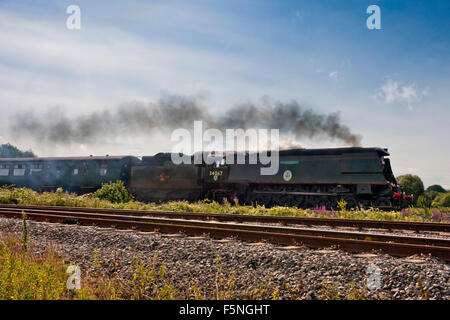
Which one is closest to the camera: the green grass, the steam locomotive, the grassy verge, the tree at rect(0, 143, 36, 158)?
the grassy verge

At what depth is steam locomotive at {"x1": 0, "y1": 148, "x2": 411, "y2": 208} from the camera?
1605 cm

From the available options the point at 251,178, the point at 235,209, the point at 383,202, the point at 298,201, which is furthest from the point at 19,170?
the point at 383,202

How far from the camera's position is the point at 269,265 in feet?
16.7

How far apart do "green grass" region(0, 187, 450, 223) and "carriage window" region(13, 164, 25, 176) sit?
7.61 meters

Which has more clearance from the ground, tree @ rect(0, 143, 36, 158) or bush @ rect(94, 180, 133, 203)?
tree @ rect(0, 143, 36, 158)

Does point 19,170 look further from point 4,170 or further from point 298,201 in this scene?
point 298,201

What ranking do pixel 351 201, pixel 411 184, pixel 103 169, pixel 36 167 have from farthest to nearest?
pixel 411 184
pixel 36 167
pixel 103 169
pixel 351 201

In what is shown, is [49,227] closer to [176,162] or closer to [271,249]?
[271,249]

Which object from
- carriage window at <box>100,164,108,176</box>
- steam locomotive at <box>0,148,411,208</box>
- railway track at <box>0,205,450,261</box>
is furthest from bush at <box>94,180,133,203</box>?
railway track at <box>0,205,450,261</box>

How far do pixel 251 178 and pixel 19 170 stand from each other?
19.5 m

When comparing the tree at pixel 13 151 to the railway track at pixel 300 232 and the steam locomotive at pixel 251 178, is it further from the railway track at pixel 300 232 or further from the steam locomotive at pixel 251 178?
the railway track at pixel 300 232

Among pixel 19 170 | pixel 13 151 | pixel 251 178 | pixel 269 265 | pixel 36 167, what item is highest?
pixel 13 151

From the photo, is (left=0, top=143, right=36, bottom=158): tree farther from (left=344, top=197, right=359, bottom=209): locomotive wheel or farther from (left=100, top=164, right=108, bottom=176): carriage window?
(left=344, top=197, right=359, bottom=209): locomotive wheel

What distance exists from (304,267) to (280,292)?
31.7 inches
